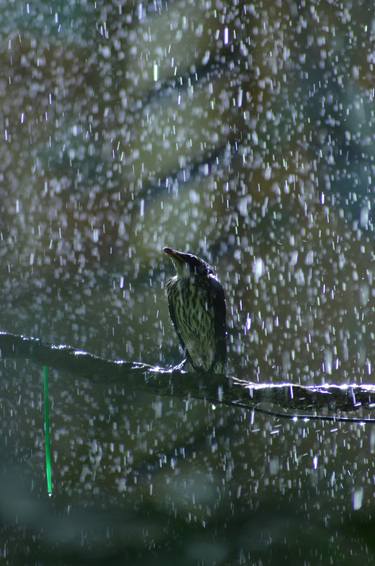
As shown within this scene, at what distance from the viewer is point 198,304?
265cm

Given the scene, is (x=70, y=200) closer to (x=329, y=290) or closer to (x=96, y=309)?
(x=96, y=309)

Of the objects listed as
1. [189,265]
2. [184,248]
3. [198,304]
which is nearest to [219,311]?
[198,304]

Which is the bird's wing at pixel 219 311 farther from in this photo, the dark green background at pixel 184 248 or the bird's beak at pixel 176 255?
the dark green background at pixel 184 248

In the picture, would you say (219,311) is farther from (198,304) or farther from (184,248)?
(184,248)

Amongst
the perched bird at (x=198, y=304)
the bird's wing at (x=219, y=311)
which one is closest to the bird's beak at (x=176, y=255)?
the perched bird at (x=198, y=304)

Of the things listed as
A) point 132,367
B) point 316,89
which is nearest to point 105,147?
point 316,89

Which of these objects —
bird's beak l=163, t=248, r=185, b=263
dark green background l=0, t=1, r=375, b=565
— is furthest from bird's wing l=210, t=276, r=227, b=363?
dark green background l=0, t=1, r=375, b=565

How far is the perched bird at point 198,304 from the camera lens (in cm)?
264

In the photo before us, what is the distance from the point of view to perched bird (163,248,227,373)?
264 cm

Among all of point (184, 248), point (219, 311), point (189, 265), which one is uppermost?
point (184, 248)

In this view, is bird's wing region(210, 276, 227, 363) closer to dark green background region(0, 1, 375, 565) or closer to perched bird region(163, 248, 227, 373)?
perched bird region(163, 248, 227, 373)

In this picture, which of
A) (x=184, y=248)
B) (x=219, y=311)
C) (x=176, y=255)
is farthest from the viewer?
(x=184, y=248)

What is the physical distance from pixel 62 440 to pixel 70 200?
55.8 inches

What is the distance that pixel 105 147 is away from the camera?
4305mm
